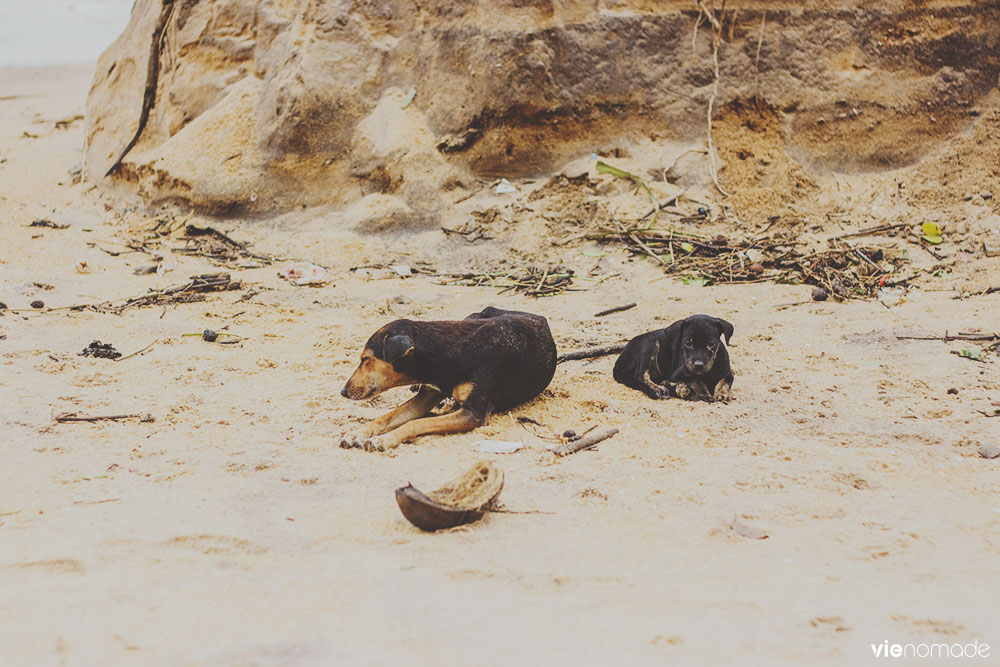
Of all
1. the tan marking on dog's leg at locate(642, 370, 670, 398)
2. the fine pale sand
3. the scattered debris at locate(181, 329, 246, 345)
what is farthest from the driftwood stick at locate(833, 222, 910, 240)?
the scattered debris at locate(181, 329, 246, 345)

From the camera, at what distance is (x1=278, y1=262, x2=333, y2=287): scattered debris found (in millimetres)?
8414

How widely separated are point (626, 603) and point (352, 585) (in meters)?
0.91

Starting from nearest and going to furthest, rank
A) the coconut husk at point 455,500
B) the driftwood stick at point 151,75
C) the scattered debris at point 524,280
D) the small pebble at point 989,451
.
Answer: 1. the coconut husk at point 455,500
2. the small pebble at point 989,451
3. the scattered debris at point 524,280
4. the driftwood stick at point 151,75

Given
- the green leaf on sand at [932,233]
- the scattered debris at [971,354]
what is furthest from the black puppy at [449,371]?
the green leaf on sand at [932,233]

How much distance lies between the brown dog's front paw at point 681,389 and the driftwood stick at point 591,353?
83cm

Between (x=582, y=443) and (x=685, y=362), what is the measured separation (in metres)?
1.29

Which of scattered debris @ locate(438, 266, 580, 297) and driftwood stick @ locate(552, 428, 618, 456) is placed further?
scattered debris @ locate(438, 266, 580, 297)

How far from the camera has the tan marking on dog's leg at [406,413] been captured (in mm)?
4719

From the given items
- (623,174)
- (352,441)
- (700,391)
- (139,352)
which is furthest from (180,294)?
(623,174)

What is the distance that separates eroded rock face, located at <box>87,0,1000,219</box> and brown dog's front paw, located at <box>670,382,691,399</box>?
4805 mm

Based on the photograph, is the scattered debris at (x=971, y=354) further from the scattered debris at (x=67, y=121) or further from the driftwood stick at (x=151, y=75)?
the scattered debris at (x=67, y=121)

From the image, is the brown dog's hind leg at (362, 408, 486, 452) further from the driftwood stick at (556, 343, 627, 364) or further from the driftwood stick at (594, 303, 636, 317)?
the driftwood stick at (594, 303, 636, 317)

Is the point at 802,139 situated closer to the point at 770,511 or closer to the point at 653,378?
the point at 653,378

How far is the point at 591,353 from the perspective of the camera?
6.32 meters
